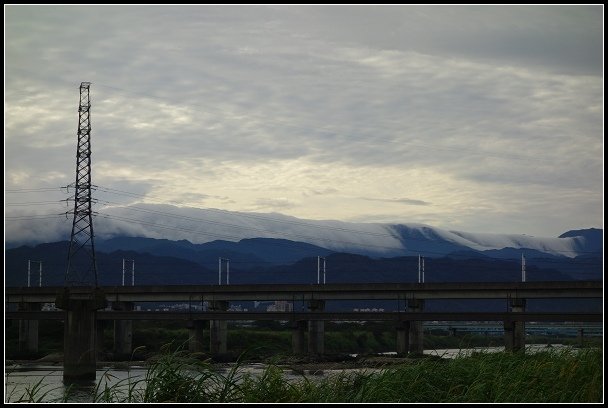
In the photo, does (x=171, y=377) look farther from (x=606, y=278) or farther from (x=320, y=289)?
(x=320, y=289)

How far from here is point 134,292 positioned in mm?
98875

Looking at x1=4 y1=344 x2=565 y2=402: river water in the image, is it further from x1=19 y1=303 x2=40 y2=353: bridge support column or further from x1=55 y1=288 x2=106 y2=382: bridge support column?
x1=19 y1=303 x2=40 y2=353: bridge support column

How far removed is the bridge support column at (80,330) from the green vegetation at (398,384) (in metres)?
40.8

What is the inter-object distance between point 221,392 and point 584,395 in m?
9.01

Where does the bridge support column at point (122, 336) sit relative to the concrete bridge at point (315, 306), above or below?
below

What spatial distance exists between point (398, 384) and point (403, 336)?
6525 cm

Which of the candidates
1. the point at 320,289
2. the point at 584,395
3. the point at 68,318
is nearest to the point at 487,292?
the point at 320,289

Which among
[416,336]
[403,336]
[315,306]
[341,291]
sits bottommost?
[416,336]

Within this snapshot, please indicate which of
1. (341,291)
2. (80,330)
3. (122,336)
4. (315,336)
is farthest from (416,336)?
(80,330)

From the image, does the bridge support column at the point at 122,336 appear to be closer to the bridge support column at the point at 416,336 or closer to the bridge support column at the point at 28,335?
the bridge support column at the point at 28,335

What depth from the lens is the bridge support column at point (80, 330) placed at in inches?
2442

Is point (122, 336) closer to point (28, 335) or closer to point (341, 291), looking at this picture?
point (28, 335)

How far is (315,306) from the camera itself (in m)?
93.5

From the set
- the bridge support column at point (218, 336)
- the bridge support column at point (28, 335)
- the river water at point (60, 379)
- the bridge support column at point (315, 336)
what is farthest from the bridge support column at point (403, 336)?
the bridge support column at point (28, 335)
